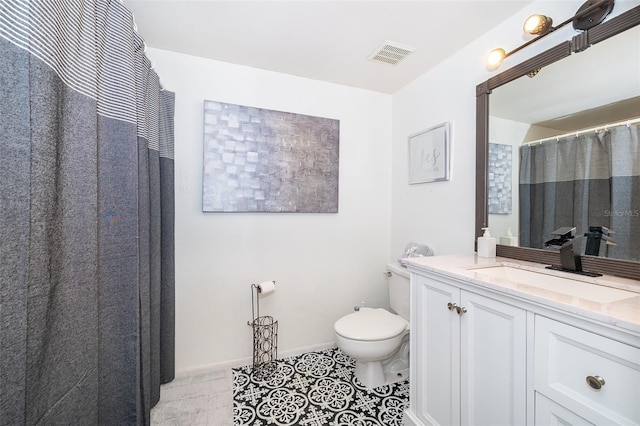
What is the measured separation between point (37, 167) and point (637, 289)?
5.89 feet

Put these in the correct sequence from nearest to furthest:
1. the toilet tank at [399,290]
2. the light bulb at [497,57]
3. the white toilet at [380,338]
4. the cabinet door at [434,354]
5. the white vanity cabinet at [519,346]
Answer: the white vanity cabinet at [519,346], the cabinet door at [434,354], the light bulb at [497,57], the white toilet at [380,338], the toilet tank at [399,290]

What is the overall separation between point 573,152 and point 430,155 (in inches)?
32.6

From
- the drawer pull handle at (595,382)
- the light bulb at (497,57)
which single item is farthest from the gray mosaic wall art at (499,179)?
the drawer pull handle at (595,382)

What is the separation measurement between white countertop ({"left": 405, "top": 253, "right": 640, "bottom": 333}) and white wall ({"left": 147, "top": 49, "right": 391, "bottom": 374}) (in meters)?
0.97

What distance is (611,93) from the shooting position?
111 cm

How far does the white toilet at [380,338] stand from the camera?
1.65m

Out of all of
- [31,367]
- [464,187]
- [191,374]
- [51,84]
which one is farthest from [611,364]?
[191,374]

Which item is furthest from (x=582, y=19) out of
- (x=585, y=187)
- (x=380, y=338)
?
(x=380, y=338)

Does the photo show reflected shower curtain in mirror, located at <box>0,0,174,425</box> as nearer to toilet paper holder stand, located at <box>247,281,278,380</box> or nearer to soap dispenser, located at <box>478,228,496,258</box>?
toilet paper holder stand, located at <box>247,281,278,380</box>

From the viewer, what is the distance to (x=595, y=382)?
0.74m

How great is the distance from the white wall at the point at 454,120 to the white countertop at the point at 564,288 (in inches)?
14.8

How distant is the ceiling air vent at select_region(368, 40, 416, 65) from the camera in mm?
1740

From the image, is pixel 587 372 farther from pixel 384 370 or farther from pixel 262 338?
pixel 262 338

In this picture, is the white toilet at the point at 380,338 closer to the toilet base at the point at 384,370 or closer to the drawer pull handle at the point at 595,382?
the toilet base at the point at 384,370
